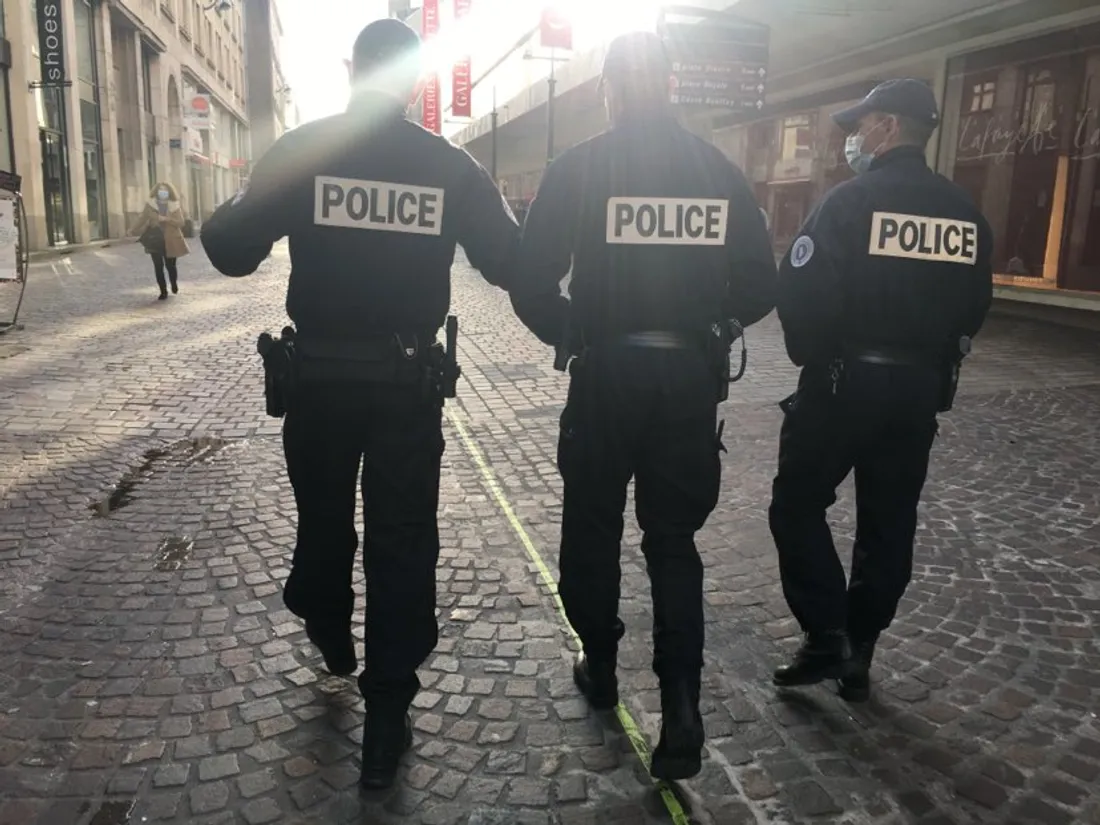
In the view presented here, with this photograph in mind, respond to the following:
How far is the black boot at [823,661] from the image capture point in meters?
2.94

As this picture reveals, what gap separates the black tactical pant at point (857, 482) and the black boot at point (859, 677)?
1.4 inches

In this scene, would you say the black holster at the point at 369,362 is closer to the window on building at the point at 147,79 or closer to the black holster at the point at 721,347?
the black holster at the point at 721,347

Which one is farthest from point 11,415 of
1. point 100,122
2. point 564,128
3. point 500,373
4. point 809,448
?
point 564,128

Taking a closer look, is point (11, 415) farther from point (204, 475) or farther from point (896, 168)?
point (896, 168)

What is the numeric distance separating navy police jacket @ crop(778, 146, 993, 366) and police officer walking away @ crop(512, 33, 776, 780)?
0.23 meters

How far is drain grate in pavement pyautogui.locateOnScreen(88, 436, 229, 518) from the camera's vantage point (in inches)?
186

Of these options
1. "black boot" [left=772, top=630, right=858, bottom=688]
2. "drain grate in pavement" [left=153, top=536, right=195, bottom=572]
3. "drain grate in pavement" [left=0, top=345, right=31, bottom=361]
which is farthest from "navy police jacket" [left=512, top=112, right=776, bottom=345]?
"drain grate in pavement" [left=0, top=345, right=31, bottom=361]

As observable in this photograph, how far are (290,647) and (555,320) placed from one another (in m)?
1.62

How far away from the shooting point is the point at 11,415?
6414mm

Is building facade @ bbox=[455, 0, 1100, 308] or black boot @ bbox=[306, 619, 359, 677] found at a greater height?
building facade @ bbox=[455, 0, 1100, 308]

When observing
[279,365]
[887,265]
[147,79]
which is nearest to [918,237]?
[887,265]

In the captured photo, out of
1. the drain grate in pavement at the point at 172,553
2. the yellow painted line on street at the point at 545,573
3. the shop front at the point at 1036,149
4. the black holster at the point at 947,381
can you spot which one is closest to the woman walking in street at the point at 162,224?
the yellow painted line on street at the point at 545,573

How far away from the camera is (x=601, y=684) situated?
2838 mm

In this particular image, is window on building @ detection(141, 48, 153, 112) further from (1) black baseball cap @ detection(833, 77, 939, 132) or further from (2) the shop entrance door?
(1) black baseball cap @ detection(833, 77, 939, 132)
